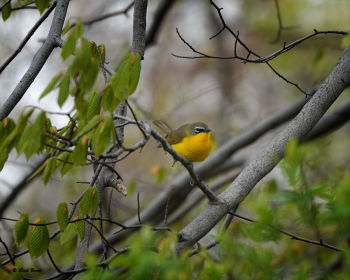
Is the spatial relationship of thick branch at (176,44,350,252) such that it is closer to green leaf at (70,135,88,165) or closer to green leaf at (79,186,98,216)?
green leaf at (79,186,98,216)

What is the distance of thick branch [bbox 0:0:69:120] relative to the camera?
201cm

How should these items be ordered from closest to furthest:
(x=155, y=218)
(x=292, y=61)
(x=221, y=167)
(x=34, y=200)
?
1. (x=155, y=218)
2. (x=221, y=167)
3. (x=34, y=200)
4. (x=292, y=61)

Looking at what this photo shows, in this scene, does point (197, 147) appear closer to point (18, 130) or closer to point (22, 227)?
point (22, 227)

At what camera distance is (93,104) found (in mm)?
1861

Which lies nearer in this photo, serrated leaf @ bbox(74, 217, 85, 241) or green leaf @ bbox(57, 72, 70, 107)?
green leaf @ bbox(57, 72, 70, 107)

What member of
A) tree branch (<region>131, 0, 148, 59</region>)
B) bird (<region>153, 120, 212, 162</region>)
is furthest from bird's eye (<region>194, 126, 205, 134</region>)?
tree branch (<region>131, 0, 148, 59</region>)

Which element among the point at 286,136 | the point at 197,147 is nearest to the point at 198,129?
the point at 197,147

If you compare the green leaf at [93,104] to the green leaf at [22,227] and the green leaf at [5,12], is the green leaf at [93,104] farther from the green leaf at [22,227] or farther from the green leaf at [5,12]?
the green leaf at [5,12]

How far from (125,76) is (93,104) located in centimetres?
30

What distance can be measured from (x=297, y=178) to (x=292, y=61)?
7633 millimetres

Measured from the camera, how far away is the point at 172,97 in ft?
28.3

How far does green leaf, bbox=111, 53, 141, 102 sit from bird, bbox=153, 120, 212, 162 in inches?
106

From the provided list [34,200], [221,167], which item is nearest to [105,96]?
[221,167]

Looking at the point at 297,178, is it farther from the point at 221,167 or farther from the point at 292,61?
the point at 292,61
